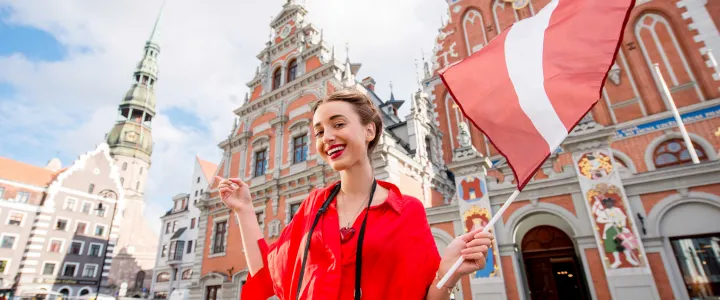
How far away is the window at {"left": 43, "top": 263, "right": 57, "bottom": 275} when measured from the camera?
30938 mm

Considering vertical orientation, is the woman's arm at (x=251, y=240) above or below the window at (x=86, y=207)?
below

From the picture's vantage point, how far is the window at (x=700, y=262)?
24.6 ft

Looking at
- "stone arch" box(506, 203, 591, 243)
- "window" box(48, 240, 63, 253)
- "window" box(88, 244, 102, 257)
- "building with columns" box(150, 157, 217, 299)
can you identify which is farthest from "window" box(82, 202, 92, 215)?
"stone arch" box(506, 203, 591, 243)

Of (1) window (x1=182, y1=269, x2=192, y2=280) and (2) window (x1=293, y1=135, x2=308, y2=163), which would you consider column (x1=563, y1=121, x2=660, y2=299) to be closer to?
(2) window (x1=293, y1=135, x2=308, y2=163)

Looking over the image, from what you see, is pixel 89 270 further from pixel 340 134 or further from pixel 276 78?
pixel 340 134

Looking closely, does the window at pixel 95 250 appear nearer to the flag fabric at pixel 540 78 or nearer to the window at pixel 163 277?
the window at pixel 163 277

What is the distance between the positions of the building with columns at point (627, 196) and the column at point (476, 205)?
0.09 feet

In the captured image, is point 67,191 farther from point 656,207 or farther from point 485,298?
point 656,207

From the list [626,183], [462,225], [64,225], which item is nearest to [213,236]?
[462,225]

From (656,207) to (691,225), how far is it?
0.69 metres

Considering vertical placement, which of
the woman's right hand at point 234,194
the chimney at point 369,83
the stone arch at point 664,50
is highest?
the chimney at point 369,83

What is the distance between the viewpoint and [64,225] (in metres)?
33.4

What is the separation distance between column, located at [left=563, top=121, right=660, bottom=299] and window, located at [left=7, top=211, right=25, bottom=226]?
4220cm

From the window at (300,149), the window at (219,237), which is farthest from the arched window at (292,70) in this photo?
the window at (219,237)
